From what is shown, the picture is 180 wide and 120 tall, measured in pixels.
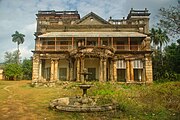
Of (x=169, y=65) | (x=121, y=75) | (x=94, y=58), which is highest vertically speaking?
(x=94, y=58)

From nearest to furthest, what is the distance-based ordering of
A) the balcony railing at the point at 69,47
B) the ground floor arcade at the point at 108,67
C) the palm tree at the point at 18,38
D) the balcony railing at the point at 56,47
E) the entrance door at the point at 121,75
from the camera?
the ground floor arcade at the point at 108,67 → the balcony railing at the point at 69,47 → the balcony railing at the point at 56,47 → the entrance door at the point at 121,75 → the palm tree at the point at 18,38

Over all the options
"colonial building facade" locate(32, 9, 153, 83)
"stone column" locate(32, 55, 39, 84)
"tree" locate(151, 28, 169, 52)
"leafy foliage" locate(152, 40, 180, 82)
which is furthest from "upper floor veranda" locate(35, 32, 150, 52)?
"tree" locate(151, 28, 169, 52)

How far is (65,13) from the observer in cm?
4622

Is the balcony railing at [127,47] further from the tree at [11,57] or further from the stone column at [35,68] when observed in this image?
the tree at [11,57]

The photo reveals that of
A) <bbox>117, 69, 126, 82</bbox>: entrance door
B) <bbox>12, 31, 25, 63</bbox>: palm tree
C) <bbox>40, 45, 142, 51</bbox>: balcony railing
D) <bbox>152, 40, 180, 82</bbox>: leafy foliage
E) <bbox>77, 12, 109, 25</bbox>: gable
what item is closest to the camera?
<bbox>40, 45, 142, 51</bbox>: balcony railing

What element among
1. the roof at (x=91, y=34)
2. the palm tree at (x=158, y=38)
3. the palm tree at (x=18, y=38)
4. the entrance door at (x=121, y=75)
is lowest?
the entrance door at (x=121, y=75)

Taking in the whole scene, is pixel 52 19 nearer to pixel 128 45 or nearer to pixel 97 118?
pixel 128 45

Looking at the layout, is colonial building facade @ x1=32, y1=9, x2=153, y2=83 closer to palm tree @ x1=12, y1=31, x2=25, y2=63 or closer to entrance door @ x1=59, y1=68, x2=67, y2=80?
entrance door @ x1=59, y1=68, x2=67, y2=80

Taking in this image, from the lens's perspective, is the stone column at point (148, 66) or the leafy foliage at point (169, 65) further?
the leafy foliage at point (169, 65)

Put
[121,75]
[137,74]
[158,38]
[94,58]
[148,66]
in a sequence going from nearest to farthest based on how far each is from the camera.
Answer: [94,58] < [148,66] < [121,75] < [137,74] < [158,38]

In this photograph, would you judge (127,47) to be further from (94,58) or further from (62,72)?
(62,72)

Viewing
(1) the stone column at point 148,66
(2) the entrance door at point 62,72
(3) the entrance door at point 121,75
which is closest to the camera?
(1) the stone column at point 148,66

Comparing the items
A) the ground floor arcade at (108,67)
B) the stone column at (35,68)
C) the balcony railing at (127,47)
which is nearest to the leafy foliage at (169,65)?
the ground floor arcade at (108,67)

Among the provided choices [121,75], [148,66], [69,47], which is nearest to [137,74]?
[121,75]
